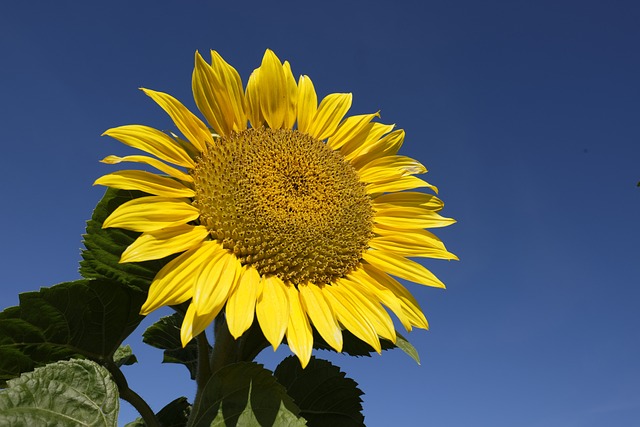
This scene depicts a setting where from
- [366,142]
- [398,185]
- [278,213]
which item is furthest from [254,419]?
[366,142]

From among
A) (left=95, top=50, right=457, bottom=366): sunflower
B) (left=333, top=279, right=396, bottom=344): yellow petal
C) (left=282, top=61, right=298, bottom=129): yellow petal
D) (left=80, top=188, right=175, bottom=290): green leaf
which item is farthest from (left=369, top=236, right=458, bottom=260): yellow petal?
(left=80, top=188, right=175, bottom=290): green leaf

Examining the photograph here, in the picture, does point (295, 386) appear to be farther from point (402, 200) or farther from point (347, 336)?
point (402, 200)

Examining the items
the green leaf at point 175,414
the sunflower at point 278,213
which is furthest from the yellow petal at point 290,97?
the green leaf at point 175,414

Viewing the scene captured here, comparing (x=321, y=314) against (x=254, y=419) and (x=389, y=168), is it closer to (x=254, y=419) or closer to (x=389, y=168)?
(x=254, y=419)

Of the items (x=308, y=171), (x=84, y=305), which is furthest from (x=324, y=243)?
(x=84, y=305)

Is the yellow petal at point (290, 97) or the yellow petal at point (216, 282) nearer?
the yellow petal at point (216, 282)

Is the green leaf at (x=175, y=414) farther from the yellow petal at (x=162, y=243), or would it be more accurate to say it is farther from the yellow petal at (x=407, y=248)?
the yellow petal at (x=407, y=248)
